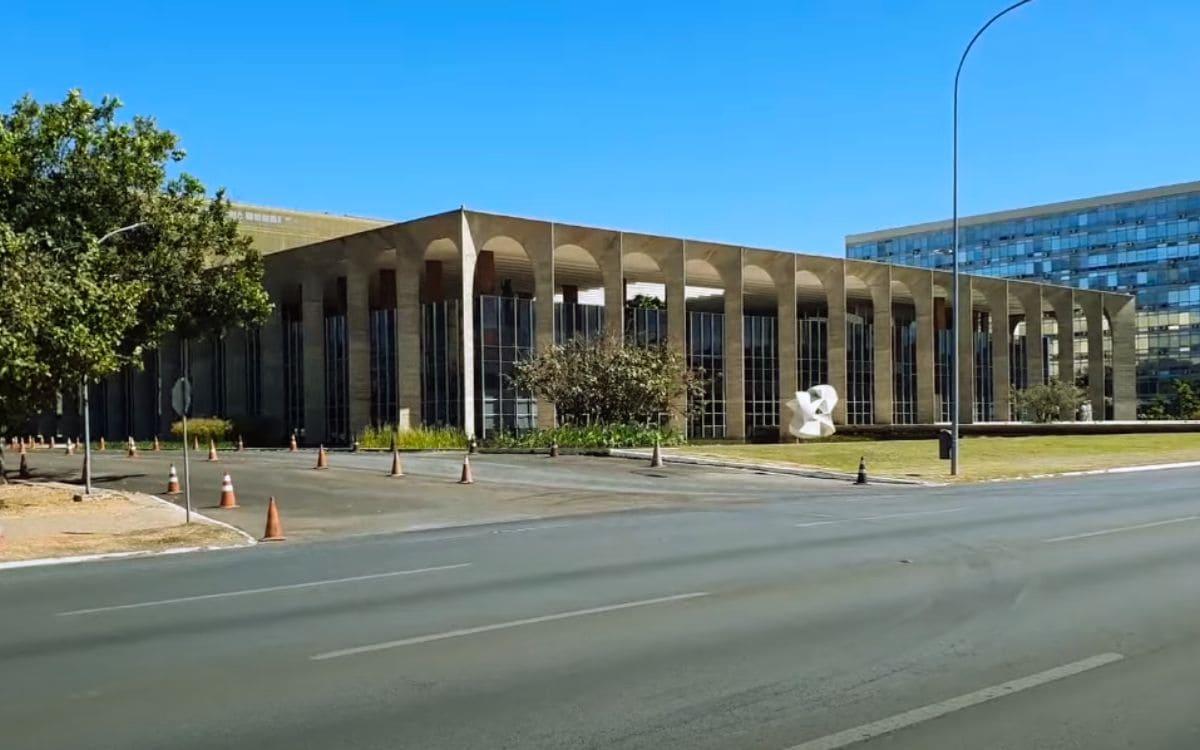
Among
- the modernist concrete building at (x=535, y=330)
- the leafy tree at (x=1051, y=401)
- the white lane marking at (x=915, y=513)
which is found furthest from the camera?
the leafy tree at (x=1051, y=401)

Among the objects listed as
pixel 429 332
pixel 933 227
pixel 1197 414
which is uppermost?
pixel 933 227

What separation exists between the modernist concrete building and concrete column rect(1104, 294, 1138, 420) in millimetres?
7897

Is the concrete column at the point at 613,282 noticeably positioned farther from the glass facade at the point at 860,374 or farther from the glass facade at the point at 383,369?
the glass facade at the point at 860,374

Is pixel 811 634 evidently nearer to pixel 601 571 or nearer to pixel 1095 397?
pixel 601 571

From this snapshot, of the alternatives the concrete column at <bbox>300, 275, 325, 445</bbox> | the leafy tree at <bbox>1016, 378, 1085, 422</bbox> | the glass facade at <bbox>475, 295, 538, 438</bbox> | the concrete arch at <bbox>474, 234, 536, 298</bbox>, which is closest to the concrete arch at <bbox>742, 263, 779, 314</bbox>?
the concrete arch at <bbox>474, 234, 536, 298</bbox>

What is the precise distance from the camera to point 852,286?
7406cm

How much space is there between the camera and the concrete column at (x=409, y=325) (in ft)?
170

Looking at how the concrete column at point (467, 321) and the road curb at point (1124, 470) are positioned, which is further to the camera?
the concrete column at point (467, 321)

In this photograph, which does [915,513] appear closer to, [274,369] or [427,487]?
[427,487]

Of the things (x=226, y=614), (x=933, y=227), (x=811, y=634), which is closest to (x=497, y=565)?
(x=226, y=614)

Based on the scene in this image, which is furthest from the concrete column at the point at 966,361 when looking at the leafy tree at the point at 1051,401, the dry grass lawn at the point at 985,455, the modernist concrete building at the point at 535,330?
the dry grass lawn at the point at 985,455

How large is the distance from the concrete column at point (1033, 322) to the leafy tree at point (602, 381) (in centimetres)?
4891

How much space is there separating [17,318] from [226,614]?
1173 cm

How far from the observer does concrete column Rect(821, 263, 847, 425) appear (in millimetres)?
66500
